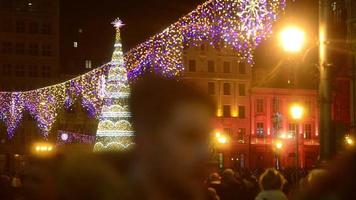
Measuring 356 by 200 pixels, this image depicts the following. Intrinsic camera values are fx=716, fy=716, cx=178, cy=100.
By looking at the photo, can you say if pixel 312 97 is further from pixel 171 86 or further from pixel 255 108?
pixel 171 86

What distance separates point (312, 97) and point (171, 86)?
231ft

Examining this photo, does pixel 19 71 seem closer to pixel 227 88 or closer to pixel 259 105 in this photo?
pixel 227 88

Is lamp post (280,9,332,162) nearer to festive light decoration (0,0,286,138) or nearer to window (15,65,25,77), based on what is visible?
festive light decoration (0,0,286,138)

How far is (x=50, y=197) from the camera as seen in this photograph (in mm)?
2764

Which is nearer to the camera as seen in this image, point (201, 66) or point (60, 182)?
point (60, 182)

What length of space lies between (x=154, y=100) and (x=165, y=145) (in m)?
0.15

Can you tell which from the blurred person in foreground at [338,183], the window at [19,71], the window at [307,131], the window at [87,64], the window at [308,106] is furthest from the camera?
the window at [87,64]

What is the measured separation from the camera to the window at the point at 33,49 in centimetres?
6831

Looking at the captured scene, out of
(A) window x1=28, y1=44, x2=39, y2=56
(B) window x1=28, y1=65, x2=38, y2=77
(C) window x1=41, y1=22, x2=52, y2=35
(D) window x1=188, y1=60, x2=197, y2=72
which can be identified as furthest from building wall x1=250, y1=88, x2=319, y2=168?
(A) window x1=28, y1=44, x2=39, y2=56

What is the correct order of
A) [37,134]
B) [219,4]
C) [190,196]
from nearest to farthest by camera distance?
1. [190,196]
2. [219,4]
3. [37,134]

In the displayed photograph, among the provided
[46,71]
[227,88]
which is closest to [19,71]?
[46,71]

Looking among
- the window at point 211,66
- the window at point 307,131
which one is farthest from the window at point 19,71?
the window at point 307,131

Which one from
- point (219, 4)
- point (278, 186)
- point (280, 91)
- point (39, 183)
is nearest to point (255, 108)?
point (280, 91)

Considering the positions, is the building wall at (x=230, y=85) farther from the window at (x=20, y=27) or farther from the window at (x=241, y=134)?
the window at (x=20, y=27)
